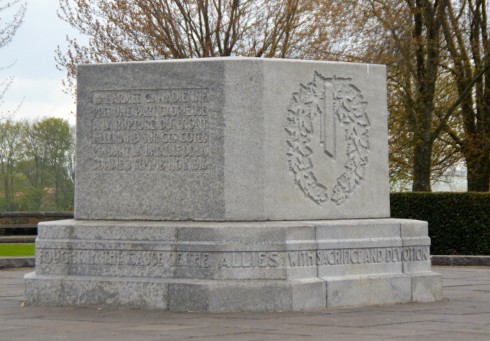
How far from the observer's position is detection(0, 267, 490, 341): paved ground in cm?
784

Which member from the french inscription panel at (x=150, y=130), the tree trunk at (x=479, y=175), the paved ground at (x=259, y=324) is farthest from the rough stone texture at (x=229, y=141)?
the tree trunk at (x=479, y=175)

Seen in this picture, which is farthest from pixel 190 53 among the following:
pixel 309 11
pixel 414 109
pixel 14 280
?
pixel 14 280

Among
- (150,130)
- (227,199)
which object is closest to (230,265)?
(227,199)

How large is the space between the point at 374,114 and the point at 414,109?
1502 cm

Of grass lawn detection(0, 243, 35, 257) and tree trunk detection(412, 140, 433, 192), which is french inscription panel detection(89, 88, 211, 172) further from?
tree trunk detection(412, 140, 433, 192)

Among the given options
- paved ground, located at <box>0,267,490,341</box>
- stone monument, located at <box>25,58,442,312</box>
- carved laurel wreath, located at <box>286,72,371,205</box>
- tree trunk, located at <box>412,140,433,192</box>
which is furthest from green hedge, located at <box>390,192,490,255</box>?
carved laurel wreath, located at <box>286,72,371,205</box>

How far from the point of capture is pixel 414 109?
26078 mm

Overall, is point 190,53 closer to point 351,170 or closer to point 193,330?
point 351,170

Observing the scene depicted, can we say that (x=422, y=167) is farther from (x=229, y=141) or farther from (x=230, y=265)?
(x=230, y=265)

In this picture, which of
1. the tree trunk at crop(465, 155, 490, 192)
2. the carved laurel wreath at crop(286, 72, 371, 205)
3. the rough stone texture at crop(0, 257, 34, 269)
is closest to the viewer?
the carved laurel wreath at crop(286, 72, 371, 205)

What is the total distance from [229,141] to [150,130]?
39.5 inches

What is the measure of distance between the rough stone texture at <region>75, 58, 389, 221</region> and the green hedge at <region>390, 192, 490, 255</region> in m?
8.97

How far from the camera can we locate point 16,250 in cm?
2114

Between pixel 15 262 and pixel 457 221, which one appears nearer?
pixel 15 262
